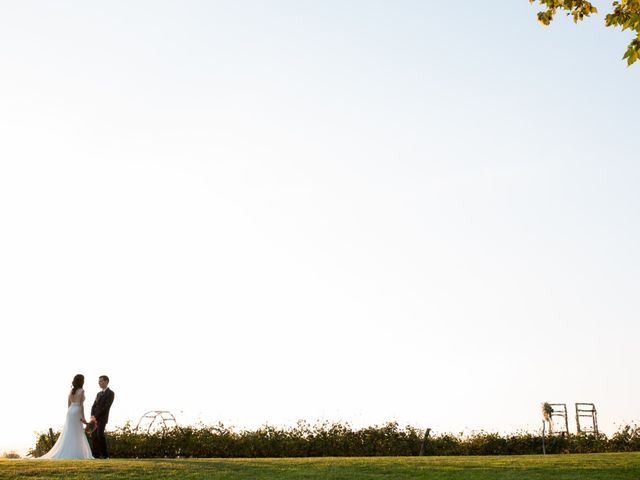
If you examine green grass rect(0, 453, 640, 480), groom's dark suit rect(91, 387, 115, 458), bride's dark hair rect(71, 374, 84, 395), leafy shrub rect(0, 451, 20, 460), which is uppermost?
bride's dark hair rect(71, 374, 84, 395)

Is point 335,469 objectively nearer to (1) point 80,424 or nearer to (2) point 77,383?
(1) point 80,424

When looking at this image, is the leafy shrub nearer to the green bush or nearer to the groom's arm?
the green bush

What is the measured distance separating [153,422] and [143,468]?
1301cm

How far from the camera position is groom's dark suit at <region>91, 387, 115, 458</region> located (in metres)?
23.4

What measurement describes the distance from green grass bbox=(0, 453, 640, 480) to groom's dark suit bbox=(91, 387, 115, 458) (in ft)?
8.18

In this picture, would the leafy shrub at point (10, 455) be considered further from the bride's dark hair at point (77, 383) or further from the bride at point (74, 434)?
the bride's dark hair at point (77, 383)

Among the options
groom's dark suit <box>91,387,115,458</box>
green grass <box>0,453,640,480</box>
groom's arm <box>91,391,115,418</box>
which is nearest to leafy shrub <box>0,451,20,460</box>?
groom's dark suit <box>91,387,115,458</box>

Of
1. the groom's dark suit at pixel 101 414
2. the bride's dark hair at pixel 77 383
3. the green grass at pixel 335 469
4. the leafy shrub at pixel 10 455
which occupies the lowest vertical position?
the green grass at pixel 335 469

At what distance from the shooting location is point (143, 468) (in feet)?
62.1

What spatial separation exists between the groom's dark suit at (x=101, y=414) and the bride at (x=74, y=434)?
15.0 inches

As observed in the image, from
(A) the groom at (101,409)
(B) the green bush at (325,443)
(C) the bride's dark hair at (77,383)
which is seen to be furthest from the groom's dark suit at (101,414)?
(B) the green bush at (325,443)

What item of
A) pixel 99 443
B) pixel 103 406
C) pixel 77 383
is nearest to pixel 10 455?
pixel 99 443

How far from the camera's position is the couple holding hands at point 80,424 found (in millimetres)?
22969

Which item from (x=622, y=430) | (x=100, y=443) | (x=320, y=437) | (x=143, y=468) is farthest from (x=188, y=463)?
(x=622, y=430)
